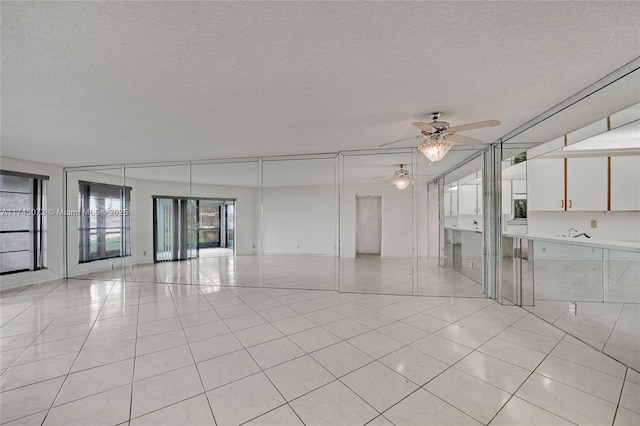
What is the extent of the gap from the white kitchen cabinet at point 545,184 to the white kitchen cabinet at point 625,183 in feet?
2.23

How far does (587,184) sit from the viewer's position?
15.6 ft

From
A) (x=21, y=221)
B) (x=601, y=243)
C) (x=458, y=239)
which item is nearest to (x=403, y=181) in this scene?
(x=458, y=239)

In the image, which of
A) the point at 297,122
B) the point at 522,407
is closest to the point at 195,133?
the point at 297,122

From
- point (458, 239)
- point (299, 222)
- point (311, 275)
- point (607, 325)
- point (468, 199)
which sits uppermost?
point (468, 199)

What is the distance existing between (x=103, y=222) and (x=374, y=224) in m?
7.52

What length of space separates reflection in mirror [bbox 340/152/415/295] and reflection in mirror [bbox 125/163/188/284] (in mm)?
4456

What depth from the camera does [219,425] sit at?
1616 millimetres

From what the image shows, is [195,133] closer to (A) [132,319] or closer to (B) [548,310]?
(A) [132,319]

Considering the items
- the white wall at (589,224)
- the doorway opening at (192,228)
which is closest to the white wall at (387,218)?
the white wall at (589,224)

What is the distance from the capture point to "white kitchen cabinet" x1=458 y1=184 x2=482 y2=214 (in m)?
5.91

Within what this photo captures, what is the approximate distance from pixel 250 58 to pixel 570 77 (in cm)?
273

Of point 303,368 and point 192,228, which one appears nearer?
point 303,368

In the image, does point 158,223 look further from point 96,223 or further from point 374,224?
point 374,224

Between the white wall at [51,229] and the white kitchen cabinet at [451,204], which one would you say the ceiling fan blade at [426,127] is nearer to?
the white kitchen cabinet at [451,204]
